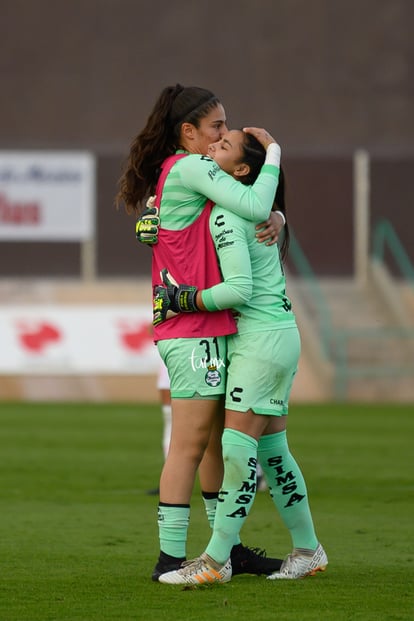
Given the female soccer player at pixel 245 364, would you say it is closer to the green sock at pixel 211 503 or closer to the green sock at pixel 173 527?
the green sock at pixel 173 527

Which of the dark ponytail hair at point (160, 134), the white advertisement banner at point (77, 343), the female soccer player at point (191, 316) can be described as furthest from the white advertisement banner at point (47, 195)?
the female soccer player at point (191, 316)

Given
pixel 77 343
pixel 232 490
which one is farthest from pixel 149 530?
pixel 77 343

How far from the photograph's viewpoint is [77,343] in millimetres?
22344

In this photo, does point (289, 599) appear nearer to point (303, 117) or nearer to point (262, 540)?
point (262, 540)

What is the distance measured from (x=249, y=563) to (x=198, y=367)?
3.11ft

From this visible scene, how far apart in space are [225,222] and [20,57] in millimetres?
23317

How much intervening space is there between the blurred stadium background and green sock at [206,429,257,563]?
16.0 m

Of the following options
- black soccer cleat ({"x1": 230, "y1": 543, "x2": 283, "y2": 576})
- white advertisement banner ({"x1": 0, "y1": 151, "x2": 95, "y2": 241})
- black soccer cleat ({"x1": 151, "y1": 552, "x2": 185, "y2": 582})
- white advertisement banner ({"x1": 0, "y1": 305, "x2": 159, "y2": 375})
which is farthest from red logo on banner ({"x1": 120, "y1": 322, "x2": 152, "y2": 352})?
black soccer cleat ({"x1": 151, "y1": 552, "x2": 185, "y2": 582})

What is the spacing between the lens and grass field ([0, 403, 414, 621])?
19.2ft

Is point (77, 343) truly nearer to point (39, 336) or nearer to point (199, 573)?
point (39, 336)

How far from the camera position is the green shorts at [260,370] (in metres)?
6.18

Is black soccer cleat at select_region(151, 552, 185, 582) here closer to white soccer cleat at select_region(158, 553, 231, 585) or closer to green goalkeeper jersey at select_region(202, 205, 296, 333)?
white soccer cleat at select_region(158, 553, 231, 585)

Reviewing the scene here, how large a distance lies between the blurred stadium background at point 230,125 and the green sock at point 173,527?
626 inches

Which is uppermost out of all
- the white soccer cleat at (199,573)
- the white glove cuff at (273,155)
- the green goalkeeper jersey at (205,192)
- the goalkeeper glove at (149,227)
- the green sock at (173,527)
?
the white glove cuff at (273,155)
